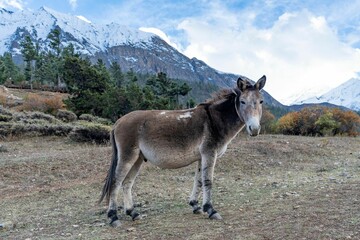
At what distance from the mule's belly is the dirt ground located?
3.34 ft

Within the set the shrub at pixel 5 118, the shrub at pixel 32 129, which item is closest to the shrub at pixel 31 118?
the shrub at pixel 5 118

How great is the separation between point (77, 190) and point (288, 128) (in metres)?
23.3

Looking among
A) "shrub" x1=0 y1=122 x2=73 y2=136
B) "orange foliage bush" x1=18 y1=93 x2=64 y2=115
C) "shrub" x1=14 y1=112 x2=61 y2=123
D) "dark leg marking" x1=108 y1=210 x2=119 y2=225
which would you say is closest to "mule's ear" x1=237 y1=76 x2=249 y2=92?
"dark leg marking" x1=108 y1=210 x2=119 y2=225

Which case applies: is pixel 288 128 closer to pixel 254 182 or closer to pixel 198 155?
pixel 254 182

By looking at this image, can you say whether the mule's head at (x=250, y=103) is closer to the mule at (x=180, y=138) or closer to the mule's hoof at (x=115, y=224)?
the mule at (x=180, y=138)

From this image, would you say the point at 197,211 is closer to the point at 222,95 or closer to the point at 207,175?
the point at 207,175

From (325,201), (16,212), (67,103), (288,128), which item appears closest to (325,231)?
(325,201)

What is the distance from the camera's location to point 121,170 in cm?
660

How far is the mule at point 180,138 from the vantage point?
651cm

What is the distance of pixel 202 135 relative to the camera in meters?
6.64

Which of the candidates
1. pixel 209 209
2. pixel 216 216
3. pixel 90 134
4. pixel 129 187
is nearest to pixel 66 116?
pixel 90 134

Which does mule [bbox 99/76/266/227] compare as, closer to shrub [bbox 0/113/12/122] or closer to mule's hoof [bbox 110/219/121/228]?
mule's hoof [bbox 110/219/121/228]

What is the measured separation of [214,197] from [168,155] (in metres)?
2.42

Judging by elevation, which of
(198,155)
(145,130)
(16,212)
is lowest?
(16,212)
